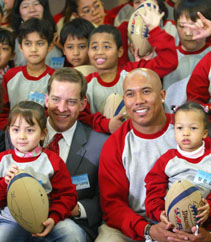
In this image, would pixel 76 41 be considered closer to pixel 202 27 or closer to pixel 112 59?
pixel 112 59

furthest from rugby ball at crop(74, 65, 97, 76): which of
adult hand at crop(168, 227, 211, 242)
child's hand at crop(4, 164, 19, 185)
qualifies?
adult hand at crop(168, 227, 211, 242)

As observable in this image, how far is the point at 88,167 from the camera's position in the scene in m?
2.79

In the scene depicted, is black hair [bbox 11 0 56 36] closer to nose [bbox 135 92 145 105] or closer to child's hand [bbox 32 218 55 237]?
nose [bbox 135 92 145 105]

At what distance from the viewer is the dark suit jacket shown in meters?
2.70

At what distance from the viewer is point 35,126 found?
2461 millimetres

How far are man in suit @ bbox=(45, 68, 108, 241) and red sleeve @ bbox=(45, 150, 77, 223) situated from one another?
26cm

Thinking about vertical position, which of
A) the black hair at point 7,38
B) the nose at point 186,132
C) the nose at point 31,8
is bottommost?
the nose at point 186,132

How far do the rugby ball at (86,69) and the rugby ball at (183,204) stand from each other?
5.01 feet

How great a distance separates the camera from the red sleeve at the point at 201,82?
3.15 meters

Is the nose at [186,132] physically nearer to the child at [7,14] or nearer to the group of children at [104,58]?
the group of children at [104,58]

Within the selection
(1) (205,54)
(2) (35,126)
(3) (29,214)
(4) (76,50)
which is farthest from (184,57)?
(3) (29,214)

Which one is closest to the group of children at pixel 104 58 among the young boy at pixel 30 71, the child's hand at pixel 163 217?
the young boy at pixel 30 71

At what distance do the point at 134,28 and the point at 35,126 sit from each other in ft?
4.47

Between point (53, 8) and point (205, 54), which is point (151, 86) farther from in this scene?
point (53, 8)
